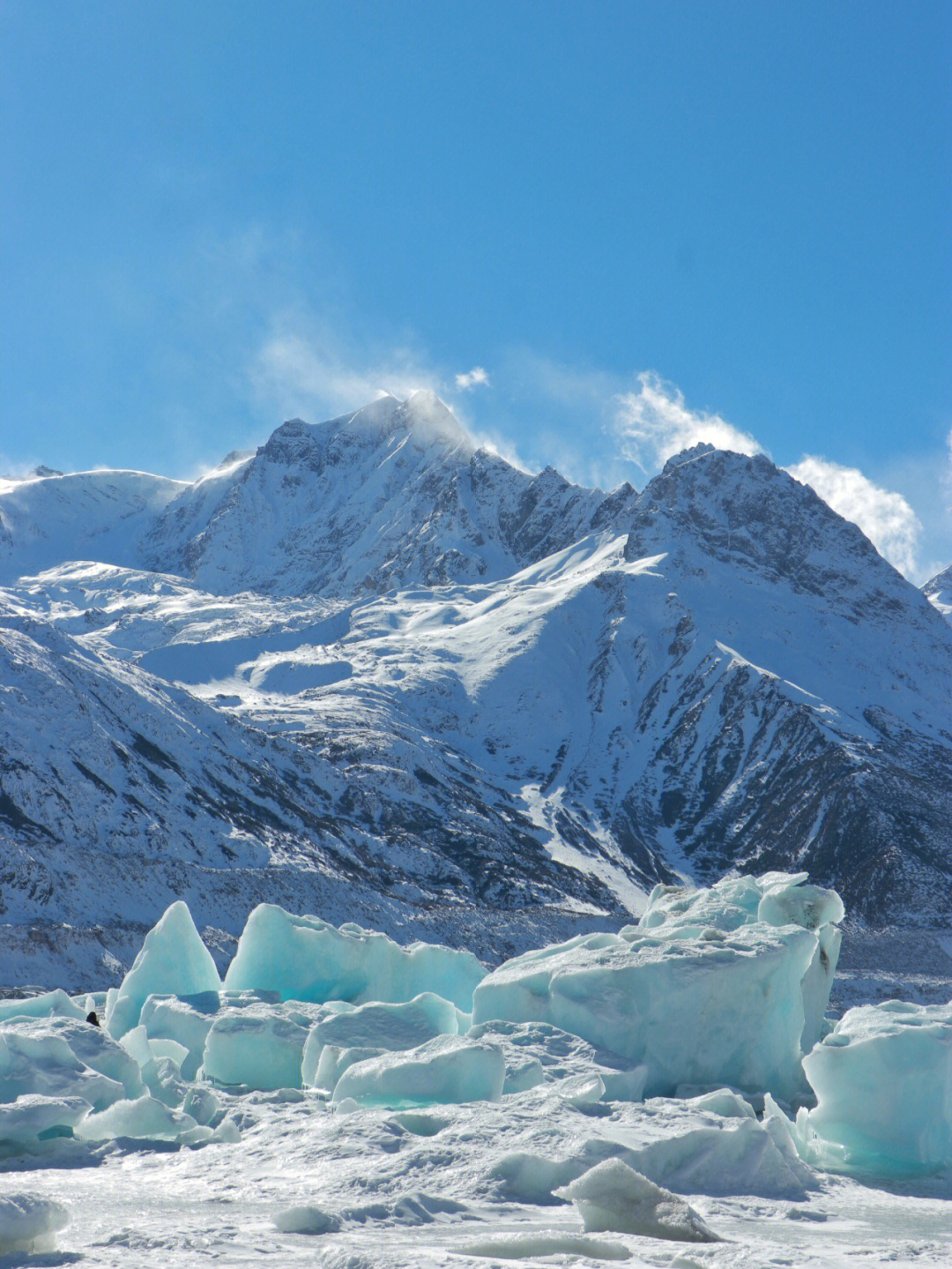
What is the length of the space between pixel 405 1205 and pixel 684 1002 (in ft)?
34.2

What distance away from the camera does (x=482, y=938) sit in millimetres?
71688

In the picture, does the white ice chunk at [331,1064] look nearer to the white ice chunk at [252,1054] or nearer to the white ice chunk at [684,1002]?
the white ice chunk at [252,1054]

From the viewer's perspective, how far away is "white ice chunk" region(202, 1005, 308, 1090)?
21.9 meters

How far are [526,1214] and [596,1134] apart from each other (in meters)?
3.00

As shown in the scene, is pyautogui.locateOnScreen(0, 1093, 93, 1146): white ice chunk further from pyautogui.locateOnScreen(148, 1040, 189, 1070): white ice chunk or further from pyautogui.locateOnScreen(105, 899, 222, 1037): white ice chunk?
pyautogui.locateOnScreen(105, 899, 222, 1037): white ice chunk

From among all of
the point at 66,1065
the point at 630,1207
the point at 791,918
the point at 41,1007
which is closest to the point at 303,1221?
the point at 630,1207

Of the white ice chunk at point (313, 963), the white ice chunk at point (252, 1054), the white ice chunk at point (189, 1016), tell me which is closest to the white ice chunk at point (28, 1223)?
the white ice chunk at point (252, 1054)

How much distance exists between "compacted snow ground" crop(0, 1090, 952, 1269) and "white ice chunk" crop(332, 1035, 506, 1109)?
0.57m

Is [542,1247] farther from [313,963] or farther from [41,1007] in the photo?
[313,963]

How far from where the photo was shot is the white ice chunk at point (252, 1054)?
2192 cm

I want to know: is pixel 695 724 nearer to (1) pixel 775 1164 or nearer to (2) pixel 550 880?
(2) pixel 550 880

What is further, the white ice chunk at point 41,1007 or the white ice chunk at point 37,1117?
the white ice chunk at point 41,1007

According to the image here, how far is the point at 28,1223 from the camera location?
1022 centimetres

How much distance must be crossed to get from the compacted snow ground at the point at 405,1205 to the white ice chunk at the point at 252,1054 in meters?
3.70
